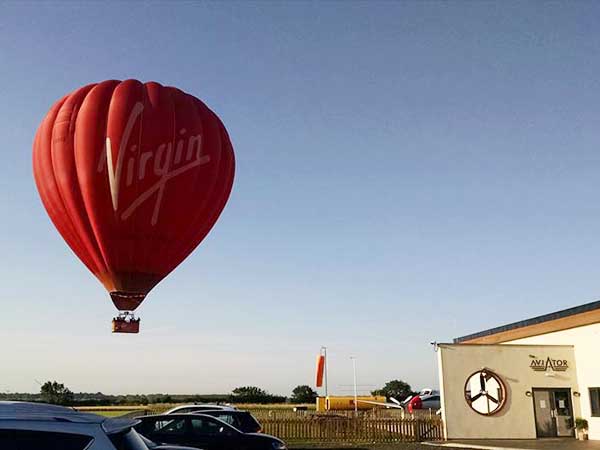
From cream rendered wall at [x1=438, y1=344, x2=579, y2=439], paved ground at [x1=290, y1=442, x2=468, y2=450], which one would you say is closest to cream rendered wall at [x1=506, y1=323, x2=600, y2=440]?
cream rendered wall at [x1=438, y1=344, x2=579, y2=439]

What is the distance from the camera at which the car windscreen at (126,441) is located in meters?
5.11

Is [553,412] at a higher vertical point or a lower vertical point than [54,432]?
lower

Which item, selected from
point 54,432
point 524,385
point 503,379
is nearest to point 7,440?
point 54,432

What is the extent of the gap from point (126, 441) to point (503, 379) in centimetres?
2786

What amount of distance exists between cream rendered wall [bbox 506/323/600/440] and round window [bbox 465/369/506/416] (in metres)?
3.93

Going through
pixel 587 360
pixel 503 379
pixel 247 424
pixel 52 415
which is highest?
pixel 587 360

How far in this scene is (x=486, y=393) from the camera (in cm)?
3011

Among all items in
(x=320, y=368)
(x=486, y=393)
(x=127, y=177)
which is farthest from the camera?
(x=320, y=368)

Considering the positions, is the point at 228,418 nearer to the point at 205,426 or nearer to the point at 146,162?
the point at 205,426

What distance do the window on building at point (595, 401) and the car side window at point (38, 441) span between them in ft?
96.7

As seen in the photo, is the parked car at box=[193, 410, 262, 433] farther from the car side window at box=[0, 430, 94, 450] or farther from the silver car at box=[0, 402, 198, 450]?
the car side window at box=[0, 430, 94, 450]

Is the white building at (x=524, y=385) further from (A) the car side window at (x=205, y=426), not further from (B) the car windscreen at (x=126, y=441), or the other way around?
(B) the car windscreen at (x=126, y=441)

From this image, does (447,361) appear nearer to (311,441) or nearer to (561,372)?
(561,372)

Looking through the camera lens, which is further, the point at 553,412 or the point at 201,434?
the point at 553,412
